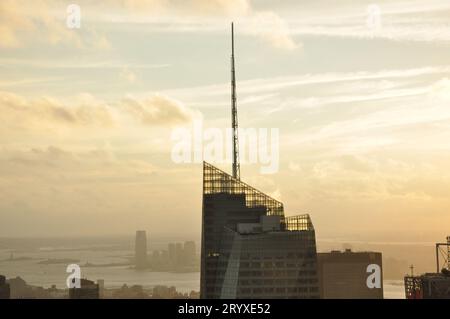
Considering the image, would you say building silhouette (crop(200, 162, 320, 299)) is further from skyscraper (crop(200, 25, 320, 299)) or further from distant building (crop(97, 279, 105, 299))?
distant building (crop(97, 279, 105, 299))

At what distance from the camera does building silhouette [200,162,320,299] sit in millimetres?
101250

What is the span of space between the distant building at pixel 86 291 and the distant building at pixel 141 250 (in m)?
7.52

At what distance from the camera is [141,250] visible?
131375 mm

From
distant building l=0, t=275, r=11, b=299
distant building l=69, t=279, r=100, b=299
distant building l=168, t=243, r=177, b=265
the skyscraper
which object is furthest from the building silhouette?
distant building l=0, t=275, r=11, b=299

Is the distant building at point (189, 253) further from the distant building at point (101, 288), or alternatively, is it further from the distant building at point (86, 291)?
the distant building at point (86, 291)

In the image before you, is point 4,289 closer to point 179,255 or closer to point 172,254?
point 172,254

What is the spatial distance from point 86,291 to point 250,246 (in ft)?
107

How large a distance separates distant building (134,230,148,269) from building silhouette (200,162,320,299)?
18259 millimetres

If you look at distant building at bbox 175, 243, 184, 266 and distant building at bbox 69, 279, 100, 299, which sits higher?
distant building at bbox 175, 243, 184, 266

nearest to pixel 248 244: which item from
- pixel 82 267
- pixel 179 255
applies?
pixel 179 255

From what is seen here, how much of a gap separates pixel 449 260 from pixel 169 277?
42318mm

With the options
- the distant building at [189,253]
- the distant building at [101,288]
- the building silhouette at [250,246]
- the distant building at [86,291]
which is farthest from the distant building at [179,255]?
the distant building at [86,291]
